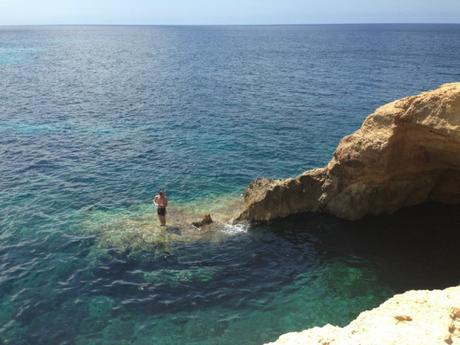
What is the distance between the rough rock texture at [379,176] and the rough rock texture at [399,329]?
1323 cm

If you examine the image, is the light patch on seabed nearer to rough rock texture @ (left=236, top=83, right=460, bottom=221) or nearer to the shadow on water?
rough rock texture @ (left=236, top=83, right=460, bottom=221)

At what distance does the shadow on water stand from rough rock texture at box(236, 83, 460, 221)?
2.40ft

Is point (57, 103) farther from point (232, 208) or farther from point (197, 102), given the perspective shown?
point (232, 208)

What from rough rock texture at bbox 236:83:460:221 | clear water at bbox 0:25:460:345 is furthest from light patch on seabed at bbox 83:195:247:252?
rough rock texture at bbox 236:83:460:221

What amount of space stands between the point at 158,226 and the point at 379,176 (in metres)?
13.0

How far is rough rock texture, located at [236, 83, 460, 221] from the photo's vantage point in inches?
931

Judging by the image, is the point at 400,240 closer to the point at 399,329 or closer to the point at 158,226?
the point at 158,226

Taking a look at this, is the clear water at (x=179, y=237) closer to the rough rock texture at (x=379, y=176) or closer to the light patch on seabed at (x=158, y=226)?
the light patch on seabed at (x=158, y=226)

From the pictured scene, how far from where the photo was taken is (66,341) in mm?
17641

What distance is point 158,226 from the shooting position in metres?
26.4

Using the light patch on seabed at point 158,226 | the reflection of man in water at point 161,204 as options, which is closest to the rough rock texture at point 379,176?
the light patch on seabed at point 158,226

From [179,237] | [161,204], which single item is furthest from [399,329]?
[161,204]

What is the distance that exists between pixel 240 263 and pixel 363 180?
346 inches

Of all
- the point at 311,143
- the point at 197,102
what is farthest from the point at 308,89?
the point at 311,143
